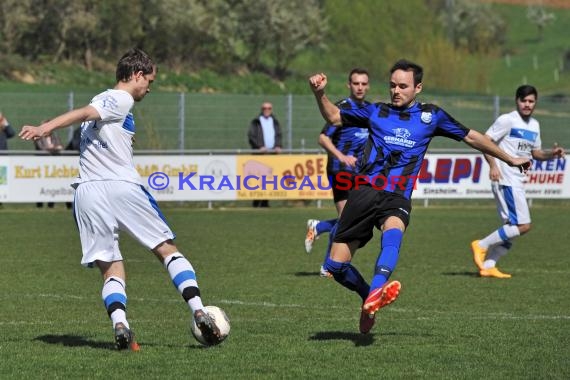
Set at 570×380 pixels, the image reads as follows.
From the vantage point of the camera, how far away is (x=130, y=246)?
16.7 metres

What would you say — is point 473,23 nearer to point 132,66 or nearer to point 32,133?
point 132,66

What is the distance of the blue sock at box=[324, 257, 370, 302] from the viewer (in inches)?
334

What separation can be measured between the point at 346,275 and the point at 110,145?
1975 millimetres

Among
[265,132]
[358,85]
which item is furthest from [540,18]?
[358,85]

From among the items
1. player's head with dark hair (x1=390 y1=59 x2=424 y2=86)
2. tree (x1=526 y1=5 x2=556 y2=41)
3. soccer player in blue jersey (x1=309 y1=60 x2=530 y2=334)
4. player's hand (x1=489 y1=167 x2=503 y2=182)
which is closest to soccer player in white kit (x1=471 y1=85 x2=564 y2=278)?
player's hand (x1=489 y1=167 x2=503 y2=182)

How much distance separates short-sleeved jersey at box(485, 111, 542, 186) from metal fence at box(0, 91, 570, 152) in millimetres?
12991

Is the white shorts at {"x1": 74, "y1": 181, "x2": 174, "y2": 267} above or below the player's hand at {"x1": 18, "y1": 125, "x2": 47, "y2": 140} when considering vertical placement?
below

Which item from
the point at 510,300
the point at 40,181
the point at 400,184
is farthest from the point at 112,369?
the point at 40,181

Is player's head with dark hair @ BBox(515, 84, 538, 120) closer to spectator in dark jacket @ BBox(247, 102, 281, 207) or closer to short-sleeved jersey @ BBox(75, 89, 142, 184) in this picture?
short-sleeved jersey @ BBox(75, 89, 142, 184)

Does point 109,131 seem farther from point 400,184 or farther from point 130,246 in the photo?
point 130,246

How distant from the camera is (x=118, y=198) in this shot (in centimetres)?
773

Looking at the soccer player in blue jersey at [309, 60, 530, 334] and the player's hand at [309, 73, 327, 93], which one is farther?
the soccer player in blue jersey at [309, 60, 530, 334]

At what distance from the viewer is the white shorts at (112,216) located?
25.4 ft

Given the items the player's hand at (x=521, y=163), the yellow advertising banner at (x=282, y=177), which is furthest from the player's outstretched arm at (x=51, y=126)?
the yellow advertising banner at (x=282, y=177)
